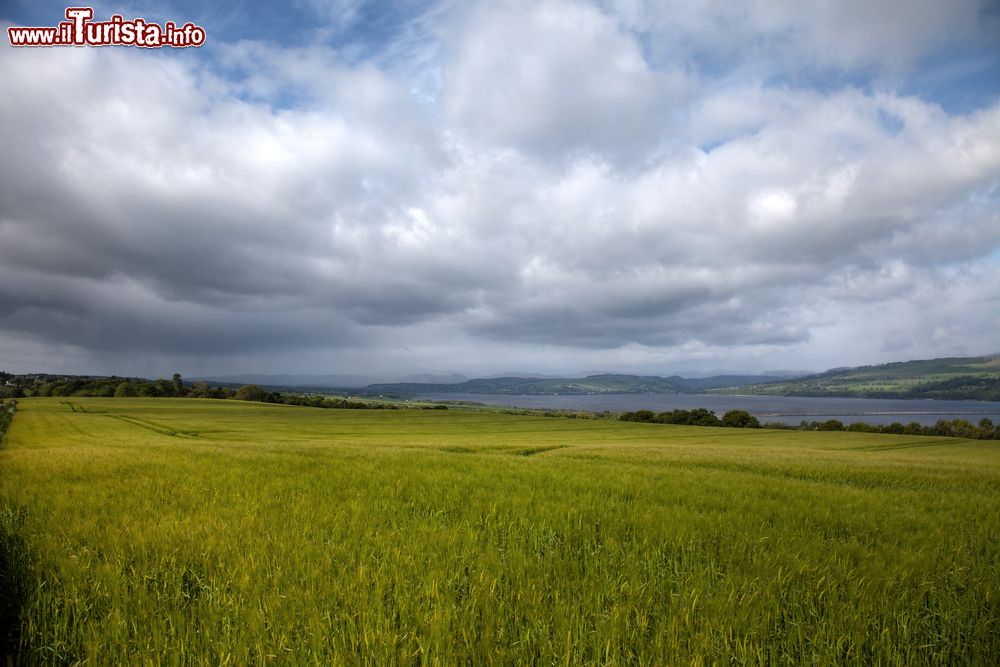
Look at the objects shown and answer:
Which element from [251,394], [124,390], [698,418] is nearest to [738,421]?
[698,418]

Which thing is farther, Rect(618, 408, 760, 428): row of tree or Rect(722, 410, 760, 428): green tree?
Rect(618, 408, 760, 428): row of tree

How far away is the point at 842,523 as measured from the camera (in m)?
6.78

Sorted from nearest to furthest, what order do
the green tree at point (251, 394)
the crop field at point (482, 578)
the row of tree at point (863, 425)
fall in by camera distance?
the crop field at point (482, 578) → the row of tree at point (863, 425) → the green tree at point (251, 394)

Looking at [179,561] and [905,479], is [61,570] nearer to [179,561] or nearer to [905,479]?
[179,561]

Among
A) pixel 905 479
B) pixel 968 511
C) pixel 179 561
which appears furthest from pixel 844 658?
pixel 905 479

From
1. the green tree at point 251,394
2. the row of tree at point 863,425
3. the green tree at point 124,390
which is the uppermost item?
the green tree at point 124,390

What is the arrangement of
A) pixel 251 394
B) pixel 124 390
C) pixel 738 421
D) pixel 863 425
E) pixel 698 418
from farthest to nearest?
pixel 251 394
pixel 124 390
pixel 698 418
pixel 738 421
pixel 863 425

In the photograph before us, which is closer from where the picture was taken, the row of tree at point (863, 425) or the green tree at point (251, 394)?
the row of tree at point (863, 425)

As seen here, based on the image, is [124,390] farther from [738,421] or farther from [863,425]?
[863,425]

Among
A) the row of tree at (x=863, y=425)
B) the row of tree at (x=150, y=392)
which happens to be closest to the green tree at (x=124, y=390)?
the row of tree at (x=150, y=392)

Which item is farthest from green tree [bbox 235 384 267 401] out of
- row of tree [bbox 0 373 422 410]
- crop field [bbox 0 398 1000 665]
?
crop field [bbox 0 398 1000 665]

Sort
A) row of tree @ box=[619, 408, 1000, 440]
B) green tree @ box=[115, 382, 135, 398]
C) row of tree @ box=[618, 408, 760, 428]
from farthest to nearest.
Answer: green tree @ box=[115, 382, 135, 398], row of tree @ box=[618, 408, 760, 428], row of tree @ box=[619, 408, 1000, 440]

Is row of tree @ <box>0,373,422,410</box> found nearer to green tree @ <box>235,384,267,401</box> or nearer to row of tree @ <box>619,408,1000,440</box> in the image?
green tree @ <box>235,384,267,401</box>

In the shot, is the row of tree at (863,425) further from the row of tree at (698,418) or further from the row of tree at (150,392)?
the row of tree at (150,392)
